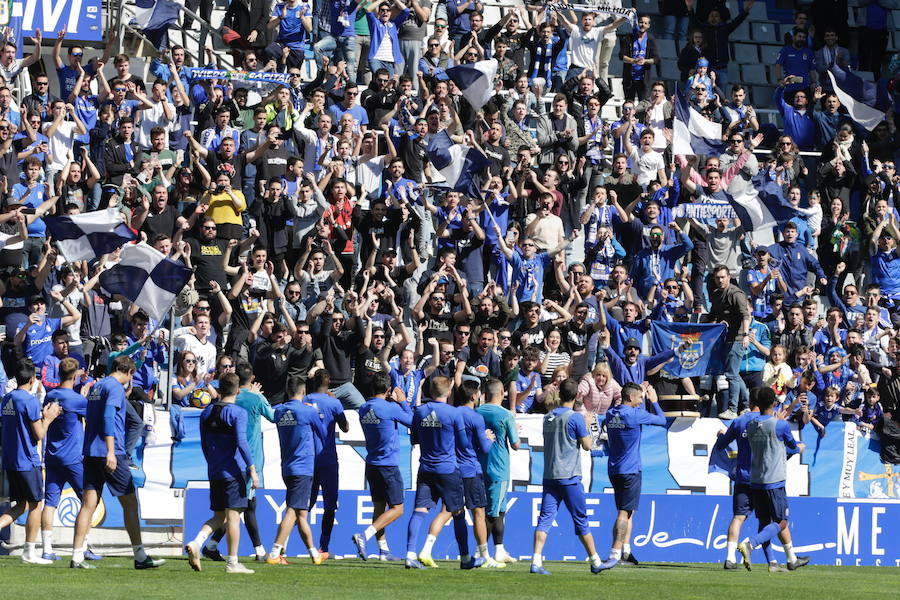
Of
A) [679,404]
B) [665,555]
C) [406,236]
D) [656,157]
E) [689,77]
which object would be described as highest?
[689,77]

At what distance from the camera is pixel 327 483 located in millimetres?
15406

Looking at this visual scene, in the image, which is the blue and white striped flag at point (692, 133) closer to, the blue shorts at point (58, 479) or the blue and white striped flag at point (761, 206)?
the blue and white striped flag at point (761, 206)

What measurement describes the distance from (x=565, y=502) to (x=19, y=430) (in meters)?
5.07

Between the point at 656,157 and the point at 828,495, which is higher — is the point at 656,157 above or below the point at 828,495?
above

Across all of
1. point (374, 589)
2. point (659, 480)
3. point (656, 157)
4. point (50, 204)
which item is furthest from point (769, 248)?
point (374, 589)

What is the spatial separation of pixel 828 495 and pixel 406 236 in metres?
6.29

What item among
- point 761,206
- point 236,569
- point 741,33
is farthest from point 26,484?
point 741,33

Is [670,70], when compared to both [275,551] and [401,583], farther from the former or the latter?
[401,583]

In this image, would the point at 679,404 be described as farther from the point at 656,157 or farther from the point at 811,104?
the point at 811,104

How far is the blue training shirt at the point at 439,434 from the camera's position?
14.9 metres

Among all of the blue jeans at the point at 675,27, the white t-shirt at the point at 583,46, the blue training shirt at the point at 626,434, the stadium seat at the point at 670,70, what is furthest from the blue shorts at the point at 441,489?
the blue jeans at the point at 675,27

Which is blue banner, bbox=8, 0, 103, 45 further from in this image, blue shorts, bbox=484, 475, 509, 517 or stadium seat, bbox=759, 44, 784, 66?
stadium seat, bbox=759, 44, 784, 66

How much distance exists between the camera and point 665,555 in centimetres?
1816

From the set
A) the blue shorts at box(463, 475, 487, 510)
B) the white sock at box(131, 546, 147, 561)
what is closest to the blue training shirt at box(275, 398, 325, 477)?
the blue shorts at box(463, 475, 487, 510)
